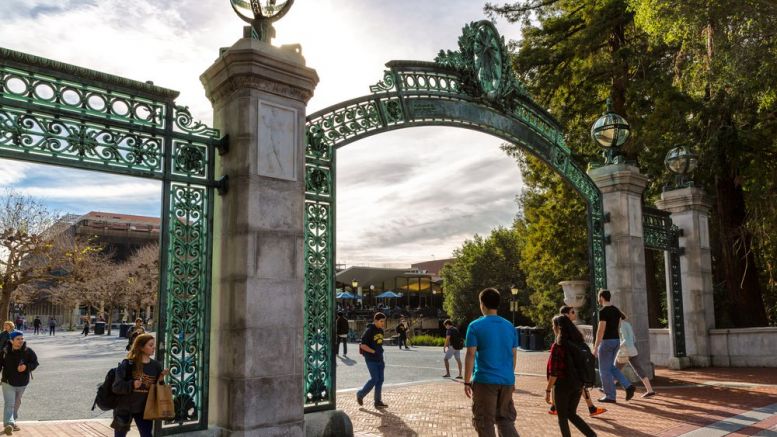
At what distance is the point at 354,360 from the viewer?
19.4 m

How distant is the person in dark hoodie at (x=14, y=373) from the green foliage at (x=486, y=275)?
34653 millimetres

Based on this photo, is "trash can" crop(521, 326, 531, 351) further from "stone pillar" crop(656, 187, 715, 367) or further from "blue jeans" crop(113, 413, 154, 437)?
"blue jeans" crop(113, 413, 154, 437)

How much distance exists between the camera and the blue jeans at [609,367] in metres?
9.17

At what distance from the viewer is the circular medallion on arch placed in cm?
973

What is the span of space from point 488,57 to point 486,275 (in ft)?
110

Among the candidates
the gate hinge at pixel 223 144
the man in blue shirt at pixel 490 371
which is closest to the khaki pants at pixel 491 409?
the man in blue shirt at pixel 490 371

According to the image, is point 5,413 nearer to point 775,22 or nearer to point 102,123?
point 102,123

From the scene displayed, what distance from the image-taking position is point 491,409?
16.5 feet

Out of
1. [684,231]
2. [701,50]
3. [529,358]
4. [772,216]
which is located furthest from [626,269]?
[529,358]

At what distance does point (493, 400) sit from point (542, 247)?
19758 millimetres

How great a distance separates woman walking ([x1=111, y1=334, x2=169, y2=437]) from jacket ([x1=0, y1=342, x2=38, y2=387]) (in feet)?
13.3

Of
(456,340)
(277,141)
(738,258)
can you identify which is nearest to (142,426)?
(277,141)

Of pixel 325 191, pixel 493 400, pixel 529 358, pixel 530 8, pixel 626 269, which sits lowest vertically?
pixel 529 358

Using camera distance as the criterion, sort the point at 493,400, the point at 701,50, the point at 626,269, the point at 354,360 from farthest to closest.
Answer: the point at 354,360 → the point at 701,50 → the point at 626,269 → the point at 493,400
